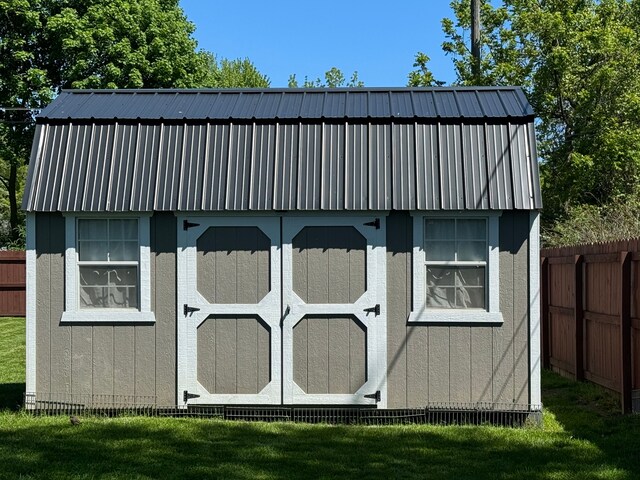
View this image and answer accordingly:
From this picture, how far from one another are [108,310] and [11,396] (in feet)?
8.22

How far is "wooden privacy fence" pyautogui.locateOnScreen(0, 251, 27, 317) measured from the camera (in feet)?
80.3

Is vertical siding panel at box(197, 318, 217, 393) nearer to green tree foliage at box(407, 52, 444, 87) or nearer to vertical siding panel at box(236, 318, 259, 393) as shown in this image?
vertical siding panel at box(236, 318, 259, 393)

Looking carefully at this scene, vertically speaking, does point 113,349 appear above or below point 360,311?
below

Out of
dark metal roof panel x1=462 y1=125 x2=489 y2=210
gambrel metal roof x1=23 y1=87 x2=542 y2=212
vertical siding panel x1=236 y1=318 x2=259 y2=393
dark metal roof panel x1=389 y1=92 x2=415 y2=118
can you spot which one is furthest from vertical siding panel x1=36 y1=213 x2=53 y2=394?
dark metal roof panel x1=462 y1=125 x2=489 y2=210

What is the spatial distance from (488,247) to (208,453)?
365 cm

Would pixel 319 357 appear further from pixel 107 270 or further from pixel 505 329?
pixel 107 270

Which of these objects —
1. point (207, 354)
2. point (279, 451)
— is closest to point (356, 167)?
point (207, 354)

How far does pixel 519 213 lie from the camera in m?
9.24

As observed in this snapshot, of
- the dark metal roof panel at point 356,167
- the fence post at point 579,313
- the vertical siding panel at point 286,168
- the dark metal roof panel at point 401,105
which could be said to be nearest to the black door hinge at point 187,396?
the vertical siding panel at point 286,168

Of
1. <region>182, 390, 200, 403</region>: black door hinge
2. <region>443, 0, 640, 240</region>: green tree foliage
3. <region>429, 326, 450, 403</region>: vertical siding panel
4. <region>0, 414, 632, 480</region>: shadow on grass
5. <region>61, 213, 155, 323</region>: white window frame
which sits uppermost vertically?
<region>443, 0, 640, 240</region>: green tree foliage

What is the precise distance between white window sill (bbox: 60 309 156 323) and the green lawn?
41.1 inches

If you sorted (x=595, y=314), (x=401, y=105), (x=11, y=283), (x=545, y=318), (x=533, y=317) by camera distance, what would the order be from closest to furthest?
(x=533, y=317) → (x=401, y=105) → (x=595, y=314) → (x=545, y=318) → (x=11, y=283)

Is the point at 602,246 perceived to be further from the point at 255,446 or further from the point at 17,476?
the point at 17,476

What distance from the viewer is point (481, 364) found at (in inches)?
364
